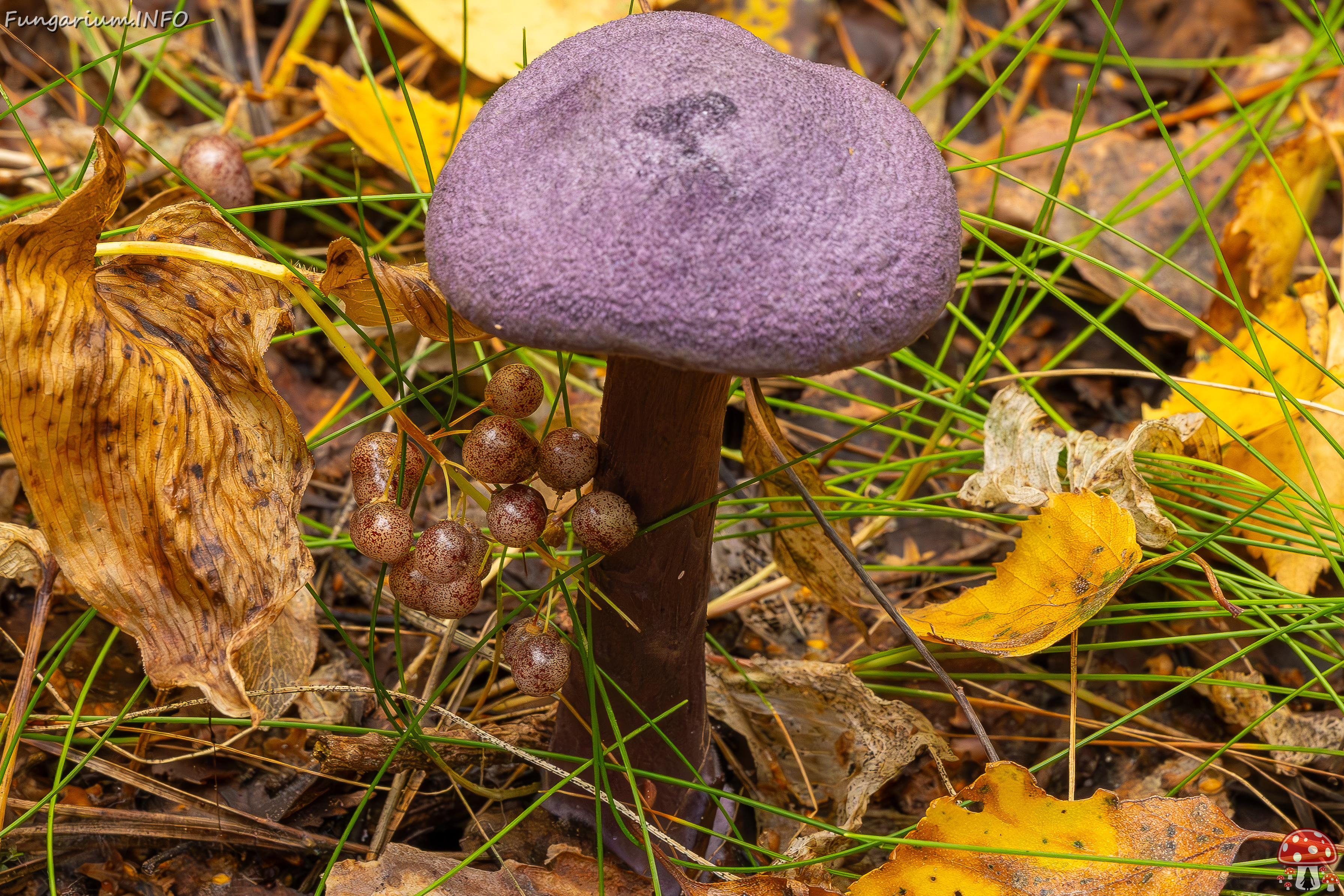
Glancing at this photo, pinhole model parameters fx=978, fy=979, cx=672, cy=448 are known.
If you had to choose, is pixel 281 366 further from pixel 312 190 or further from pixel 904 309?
pixel 904 309

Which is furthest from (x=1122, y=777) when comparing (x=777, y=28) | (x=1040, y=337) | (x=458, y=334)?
(x=777, y=28)

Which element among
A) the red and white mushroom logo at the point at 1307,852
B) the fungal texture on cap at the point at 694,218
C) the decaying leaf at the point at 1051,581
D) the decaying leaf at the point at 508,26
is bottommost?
the red and white mushroom logo at the point at 1307,852

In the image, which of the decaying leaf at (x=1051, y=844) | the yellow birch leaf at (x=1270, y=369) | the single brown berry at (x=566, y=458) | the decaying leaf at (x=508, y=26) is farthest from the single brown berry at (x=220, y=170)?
the yellow birch leaf at (x=1270, y=369)

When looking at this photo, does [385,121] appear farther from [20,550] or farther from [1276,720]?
[1276,720]

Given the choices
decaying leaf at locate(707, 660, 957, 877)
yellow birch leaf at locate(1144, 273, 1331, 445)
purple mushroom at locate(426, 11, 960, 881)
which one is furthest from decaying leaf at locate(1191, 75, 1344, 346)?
purple mushroom at locate(426, 11, 960, 881)

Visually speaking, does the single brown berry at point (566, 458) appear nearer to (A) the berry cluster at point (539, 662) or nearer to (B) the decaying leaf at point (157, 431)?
(A) the berry cluster at point (539, 662)
